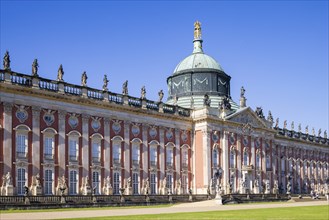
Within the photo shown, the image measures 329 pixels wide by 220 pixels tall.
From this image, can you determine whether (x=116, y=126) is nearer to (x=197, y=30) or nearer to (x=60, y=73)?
(x=60, y=73)

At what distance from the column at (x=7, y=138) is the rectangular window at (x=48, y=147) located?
379 cm

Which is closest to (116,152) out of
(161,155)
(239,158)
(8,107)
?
(161,155)

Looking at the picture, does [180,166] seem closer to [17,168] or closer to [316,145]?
[17,168]

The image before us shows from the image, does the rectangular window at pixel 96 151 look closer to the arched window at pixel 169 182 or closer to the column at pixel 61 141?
the column at pixel 61 141

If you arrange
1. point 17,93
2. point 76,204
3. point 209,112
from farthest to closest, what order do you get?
point 209,112 < point 17,93 < point 76,204

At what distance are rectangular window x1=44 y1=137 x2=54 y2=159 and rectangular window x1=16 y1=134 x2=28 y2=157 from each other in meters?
2.20

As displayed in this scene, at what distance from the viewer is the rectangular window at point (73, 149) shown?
50625mm

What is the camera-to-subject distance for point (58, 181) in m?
48.7

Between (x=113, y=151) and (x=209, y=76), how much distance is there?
24.0m

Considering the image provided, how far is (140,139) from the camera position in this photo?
5800cm

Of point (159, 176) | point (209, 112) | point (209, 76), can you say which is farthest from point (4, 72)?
point (209, 76)

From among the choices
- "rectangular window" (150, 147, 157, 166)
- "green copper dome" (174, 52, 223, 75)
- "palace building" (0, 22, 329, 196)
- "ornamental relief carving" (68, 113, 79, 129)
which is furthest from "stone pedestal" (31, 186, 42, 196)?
"green copper dome" (174, 52, 223, 75)

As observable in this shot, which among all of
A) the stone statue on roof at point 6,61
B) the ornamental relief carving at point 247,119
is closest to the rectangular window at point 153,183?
the ornamental relief carving at point 247,119

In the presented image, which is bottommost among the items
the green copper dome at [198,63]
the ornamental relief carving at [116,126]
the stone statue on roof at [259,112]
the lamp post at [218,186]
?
the lamp post at [218,186]
